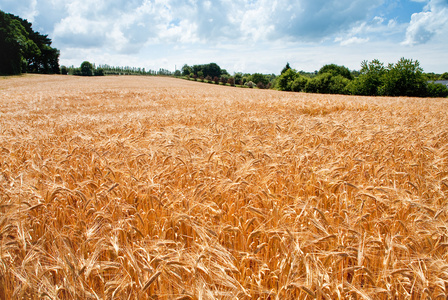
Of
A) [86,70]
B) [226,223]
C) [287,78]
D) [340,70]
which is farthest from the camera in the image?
[86,70]

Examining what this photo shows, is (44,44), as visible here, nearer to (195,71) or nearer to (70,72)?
(70,72)

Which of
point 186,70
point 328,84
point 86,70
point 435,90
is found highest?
point 186,70

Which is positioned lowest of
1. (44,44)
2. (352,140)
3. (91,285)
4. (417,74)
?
(91,285)

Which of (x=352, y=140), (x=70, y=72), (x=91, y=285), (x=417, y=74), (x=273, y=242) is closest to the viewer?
(x=91, y=285)

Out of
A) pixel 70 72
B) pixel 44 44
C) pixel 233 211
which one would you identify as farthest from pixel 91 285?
pixel 70 72

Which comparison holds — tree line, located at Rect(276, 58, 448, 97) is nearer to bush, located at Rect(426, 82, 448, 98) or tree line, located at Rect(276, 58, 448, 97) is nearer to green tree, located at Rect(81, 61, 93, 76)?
bush, located at Rect(426, 82, 448, 98)

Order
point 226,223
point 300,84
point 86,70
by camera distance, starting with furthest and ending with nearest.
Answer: point 86,70
point 300,84
point 226,223

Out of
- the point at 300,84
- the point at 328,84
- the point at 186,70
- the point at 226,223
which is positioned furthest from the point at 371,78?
the point at 186,70

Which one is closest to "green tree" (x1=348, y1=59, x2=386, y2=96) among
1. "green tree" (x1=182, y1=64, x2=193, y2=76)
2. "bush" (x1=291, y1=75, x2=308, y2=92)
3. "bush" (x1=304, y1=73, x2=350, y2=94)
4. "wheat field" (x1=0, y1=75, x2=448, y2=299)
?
"bush" (x1=304, y1=73, x2=350, y2=94)

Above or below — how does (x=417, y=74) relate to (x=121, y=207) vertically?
above

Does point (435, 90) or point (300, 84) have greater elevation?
point (300, 84)

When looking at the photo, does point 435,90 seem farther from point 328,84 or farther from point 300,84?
point 300,84

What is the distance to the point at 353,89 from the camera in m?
42.3

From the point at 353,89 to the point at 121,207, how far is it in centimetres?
4702
